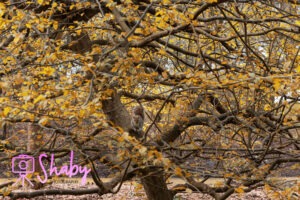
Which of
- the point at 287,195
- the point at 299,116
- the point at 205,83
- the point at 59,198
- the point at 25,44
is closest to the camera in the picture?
the point at 205,83

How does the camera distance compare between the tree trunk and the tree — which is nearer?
the tree

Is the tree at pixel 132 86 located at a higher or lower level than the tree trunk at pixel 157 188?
higher

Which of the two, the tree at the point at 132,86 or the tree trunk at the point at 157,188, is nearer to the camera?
the tree at the point at 132,86

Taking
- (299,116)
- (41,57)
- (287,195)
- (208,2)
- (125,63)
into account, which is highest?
(208,2)

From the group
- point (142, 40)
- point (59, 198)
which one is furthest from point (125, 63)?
point (59, 198)

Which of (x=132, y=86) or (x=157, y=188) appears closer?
(x=132, y=86)

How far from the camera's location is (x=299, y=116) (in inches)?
170

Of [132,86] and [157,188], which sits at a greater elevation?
[132,86]

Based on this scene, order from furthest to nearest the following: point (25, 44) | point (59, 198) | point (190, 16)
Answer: point (59, 198)
point (25, 44)
point (190, 16)

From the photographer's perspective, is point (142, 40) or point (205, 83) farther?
point (142, 40)

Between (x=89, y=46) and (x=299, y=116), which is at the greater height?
(x=89, y=46)

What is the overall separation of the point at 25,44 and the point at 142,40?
1.32m

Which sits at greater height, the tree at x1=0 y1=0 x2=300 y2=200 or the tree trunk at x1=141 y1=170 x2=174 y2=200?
the tree at x1=0 y1=0 x2=300 y2=200

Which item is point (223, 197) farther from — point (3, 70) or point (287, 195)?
point (3, 70)
